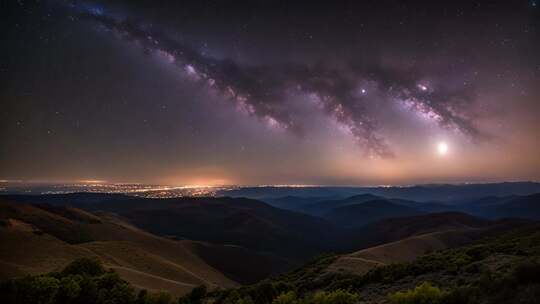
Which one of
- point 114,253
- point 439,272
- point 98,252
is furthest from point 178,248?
point 439,272

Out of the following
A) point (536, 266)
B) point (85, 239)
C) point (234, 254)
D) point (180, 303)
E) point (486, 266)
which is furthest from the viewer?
point (234, 254)

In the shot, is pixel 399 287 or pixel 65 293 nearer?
pixel 399 287

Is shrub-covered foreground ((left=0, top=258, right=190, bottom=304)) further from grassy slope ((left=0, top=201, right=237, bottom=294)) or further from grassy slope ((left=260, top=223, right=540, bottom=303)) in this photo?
grassy slope ((left=0, top=201, right=237, bottom=294))

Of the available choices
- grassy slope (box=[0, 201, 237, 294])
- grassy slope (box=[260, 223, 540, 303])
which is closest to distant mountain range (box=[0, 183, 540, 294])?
grassy slope (box=[0, 201, 237, 294])

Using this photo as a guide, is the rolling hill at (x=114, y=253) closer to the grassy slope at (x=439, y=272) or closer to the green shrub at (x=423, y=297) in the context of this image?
the grassy slope at (x=439, y=272)

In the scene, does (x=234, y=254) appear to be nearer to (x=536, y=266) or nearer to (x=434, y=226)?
(x=434, y=226)

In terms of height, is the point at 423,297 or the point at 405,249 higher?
the point at 423,297

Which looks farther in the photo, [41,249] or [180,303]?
[41,249]

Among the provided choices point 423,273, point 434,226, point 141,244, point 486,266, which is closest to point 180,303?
point 423,273

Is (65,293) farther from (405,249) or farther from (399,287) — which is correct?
(405,249)
